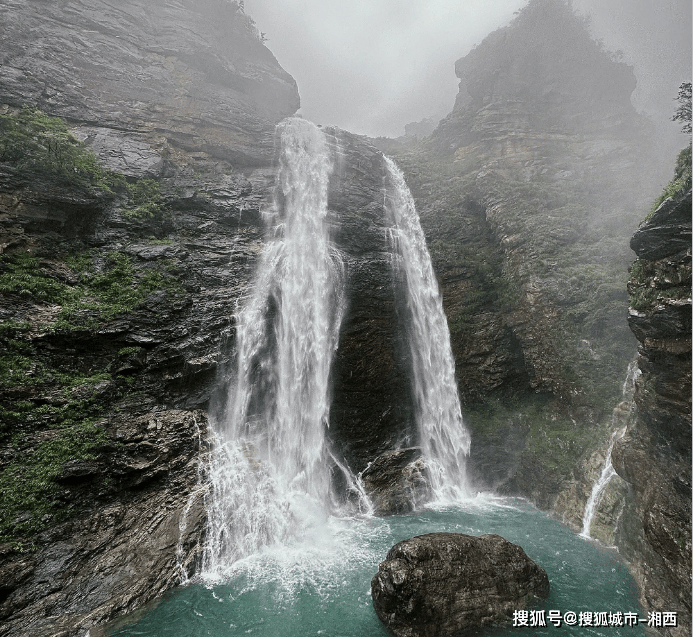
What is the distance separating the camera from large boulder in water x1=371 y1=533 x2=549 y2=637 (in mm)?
6961

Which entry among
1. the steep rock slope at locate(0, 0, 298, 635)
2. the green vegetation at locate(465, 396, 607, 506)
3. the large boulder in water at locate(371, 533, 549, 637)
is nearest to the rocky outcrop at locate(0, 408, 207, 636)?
the steep rock slope at locate(0, 0, 298, 635)

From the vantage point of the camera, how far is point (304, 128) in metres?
25.9

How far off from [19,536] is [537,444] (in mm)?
16609

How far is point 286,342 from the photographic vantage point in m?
15.0

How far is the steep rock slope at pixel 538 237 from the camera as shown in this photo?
14.6 meters

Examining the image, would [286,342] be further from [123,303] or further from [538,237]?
[538,237]

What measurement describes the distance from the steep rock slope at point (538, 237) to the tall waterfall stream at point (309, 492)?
54.6 inches

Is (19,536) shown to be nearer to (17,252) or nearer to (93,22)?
(17,252)

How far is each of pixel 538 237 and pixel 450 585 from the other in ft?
57.8

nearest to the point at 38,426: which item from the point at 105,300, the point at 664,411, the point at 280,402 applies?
the point at 105,300

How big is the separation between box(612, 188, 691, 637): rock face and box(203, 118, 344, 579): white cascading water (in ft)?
29.4

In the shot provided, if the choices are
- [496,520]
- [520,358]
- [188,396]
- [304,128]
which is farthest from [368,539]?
[304,128]

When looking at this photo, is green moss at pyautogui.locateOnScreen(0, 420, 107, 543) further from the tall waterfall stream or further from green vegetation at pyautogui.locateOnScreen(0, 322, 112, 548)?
the tall waterfall stream

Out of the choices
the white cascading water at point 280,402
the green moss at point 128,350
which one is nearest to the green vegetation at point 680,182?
the white cascading water at point 280,402
